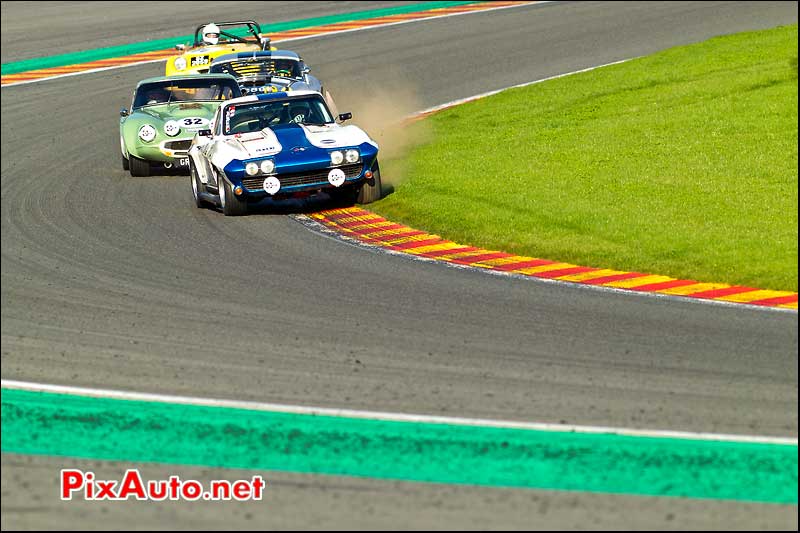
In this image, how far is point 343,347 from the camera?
30.0 ft

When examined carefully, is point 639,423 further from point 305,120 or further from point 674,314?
point 305,120

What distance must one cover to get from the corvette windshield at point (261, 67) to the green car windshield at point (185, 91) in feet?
5.23

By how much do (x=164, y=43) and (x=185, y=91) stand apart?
1090cm

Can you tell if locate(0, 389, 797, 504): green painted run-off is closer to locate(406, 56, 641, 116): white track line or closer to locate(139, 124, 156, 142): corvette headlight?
locate(139, 124, 156, 142): corvette headlight

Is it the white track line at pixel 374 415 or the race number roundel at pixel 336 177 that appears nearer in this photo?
the white track line at pixel 374 415

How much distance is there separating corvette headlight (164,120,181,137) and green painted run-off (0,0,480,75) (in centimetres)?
1011

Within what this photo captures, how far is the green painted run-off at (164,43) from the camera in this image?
26.8 meters

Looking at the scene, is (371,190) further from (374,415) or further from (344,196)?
(374,415)

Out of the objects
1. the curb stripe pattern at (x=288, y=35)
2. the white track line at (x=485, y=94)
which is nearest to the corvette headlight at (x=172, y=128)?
the white track line at (x=485, y=94)

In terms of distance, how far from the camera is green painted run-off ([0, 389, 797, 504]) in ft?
22.2

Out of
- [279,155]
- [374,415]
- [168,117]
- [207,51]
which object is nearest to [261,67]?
[207,51]

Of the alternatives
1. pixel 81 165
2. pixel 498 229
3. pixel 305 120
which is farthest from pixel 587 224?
pixel 81 165

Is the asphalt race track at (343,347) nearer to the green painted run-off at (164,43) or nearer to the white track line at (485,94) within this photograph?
the white track line at (485,94)

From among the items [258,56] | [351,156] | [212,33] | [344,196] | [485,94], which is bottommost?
[485,94]
